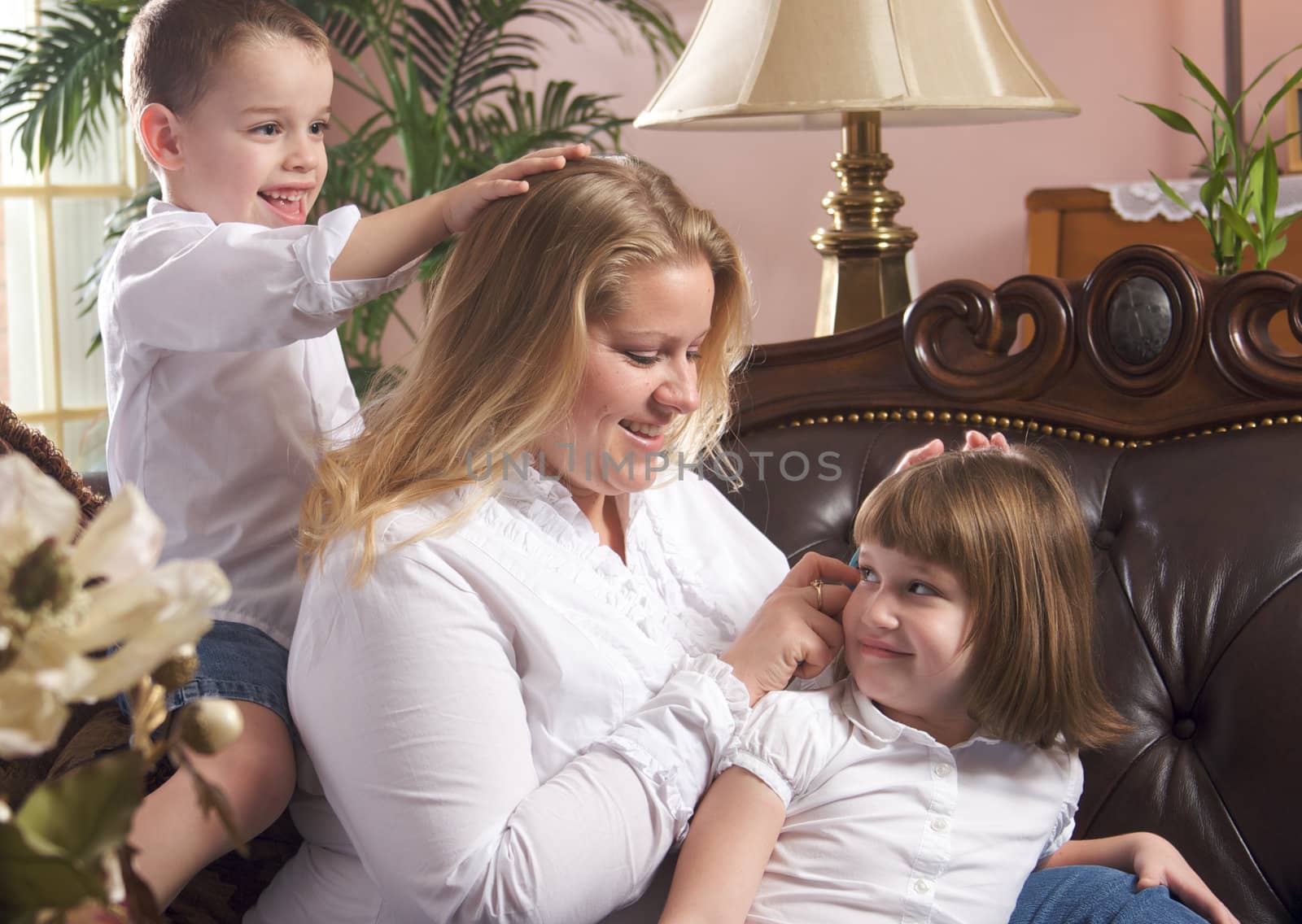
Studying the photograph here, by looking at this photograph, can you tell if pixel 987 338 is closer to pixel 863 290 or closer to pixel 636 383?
pixel 863 290

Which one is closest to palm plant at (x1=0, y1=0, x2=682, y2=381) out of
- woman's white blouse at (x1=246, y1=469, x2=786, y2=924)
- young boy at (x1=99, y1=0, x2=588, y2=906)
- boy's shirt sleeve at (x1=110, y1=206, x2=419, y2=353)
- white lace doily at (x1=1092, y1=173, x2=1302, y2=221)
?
white lace doily at (x1=1092, y1=173, x2=1302, y2=221)

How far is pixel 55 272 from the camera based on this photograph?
355 centimetres

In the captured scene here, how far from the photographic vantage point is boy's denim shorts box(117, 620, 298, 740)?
119 cm

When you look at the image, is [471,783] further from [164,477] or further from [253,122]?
[253,122]

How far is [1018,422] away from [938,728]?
0.52m

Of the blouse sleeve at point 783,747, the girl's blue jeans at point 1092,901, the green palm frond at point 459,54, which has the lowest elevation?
the girl's blue jeans at point 1092,901

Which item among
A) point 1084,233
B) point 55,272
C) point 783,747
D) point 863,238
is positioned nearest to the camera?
point 783,747

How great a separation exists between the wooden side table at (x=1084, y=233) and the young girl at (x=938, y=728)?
1.76 metres

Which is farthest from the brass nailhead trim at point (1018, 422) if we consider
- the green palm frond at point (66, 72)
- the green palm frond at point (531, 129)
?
the green palm frond at point (66, 72)

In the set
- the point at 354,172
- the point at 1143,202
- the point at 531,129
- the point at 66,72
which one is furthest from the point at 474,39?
the point at 1143,202

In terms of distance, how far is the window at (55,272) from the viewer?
3.47m

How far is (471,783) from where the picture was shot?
1.07m

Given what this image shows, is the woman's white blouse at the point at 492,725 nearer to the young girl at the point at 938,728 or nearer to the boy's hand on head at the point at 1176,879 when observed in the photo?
the young girl at the point at 938,728

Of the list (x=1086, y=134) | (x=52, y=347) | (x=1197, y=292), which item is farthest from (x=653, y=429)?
(x=52, y=347)
